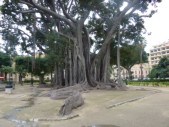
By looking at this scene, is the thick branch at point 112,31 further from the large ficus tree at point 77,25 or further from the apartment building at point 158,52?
the apartment building at point 158,52

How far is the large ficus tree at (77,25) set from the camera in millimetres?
27312

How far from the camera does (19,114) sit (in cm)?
1382

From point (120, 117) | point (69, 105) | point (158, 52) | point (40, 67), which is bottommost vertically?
point (120, 117)

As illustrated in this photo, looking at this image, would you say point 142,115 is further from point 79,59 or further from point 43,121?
point 79,59

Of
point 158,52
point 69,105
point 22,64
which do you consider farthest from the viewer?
point 158,52

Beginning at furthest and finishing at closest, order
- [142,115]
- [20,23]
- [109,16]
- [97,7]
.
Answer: [20,23], [109,16], [97,7], [142,115]

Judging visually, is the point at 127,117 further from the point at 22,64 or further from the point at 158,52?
the point at 158,52

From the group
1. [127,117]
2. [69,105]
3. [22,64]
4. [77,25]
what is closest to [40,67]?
[22,64]

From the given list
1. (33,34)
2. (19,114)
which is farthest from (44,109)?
(33,34)

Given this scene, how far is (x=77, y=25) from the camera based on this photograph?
28.9 m

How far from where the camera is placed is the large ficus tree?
89.6 ft

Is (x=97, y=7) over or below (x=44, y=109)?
over

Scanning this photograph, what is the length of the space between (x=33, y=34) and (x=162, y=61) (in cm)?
2641

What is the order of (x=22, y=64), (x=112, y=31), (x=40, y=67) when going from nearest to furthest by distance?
(x=112, y=31) → (x=40, y=67) → (x=22, y=64)
